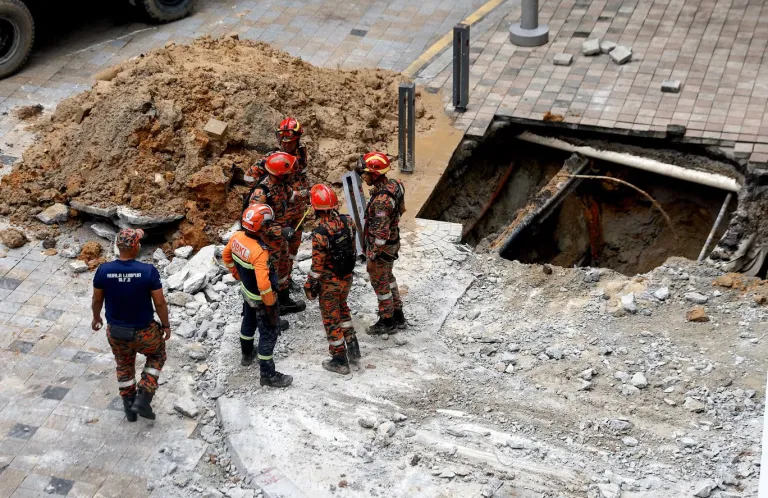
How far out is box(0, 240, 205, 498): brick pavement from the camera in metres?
7.29

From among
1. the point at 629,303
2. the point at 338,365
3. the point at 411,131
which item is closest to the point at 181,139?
the point at 411,131

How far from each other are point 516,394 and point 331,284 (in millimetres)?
1712

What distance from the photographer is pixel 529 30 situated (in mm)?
13039

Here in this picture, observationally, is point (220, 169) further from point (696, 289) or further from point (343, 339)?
point (696, 289)

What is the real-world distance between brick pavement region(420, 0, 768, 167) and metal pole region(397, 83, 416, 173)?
963 mm

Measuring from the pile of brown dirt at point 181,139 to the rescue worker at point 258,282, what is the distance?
7.10 ft

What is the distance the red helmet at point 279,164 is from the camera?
8305 millimetres

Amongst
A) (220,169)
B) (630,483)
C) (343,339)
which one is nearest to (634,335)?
(630,483)

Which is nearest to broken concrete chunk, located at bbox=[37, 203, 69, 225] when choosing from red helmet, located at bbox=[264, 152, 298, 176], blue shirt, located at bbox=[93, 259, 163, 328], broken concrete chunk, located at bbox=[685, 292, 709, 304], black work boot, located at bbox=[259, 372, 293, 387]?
red helmet, located at bbox=[264, 152, 298, 176]

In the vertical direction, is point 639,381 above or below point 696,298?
above

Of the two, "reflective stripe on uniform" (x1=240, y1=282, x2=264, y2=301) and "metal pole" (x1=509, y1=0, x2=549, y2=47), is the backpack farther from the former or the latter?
"metal pole" (x1=509, y1=0, x2=549, y2=47)

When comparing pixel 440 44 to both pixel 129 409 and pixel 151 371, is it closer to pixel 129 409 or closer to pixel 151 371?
pixel 151 371

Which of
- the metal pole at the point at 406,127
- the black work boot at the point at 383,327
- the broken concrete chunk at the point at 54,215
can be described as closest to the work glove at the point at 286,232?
the black work boot at the point at 383,327

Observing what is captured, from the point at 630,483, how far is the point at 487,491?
1.00m
